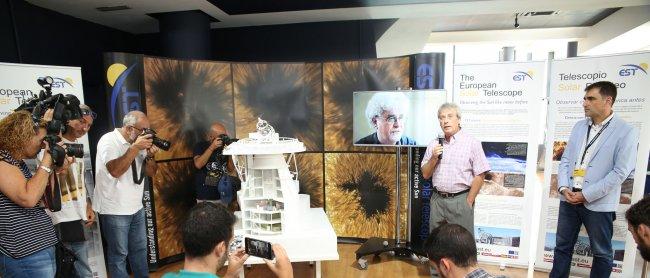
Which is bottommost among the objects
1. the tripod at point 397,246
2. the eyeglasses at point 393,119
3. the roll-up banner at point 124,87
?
the tripod at point 397,246

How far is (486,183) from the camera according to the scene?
3.48 m

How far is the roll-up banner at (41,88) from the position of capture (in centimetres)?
278

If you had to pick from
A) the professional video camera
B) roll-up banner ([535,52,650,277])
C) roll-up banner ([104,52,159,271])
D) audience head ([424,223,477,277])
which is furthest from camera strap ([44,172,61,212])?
roll-up banner ([535,52,650,277])

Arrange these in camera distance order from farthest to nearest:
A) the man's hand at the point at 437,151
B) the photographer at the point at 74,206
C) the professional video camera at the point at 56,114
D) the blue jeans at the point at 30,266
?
the man's hand at the point at 437,151
the photographer at the point at 74,206
the professional video camera at the point at 56,114
the blue jeans at the point at 30,266

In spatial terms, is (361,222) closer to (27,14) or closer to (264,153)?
(264,153)

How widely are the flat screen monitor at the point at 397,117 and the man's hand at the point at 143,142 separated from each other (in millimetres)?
2016

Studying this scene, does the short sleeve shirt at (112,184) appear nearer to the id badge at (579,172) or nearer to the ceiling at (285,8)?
the ceiling at (285,8)

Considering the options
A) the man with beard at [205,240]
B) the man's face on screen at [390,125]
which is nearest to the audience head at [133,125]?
the man with beard at [205,240]

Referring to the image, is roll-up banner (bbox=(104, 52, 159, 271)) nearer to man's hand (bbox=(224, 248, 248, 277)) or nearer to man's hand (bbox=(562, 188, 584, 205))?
man's hand (bbox=(224, 248, 248, 277))

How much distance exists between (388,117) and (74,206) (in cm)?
288

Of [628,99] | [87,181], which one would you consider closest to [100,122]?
[87,181]

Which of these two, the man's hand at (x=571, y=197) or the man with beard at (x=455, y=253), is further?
the man's hand at (x=571, y=197)

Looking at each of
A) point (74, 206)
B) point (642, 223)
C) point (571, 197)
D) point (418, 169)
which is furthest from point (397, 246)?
point (74, 206)

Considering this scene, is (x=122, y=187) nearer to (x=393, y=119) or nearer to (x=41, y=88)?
(x=41, y=88)
